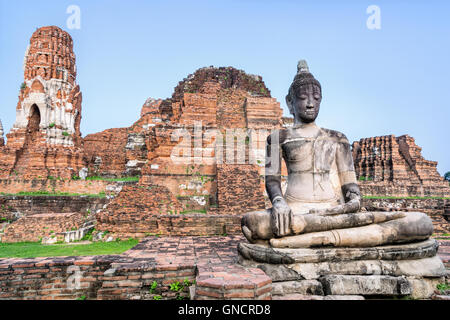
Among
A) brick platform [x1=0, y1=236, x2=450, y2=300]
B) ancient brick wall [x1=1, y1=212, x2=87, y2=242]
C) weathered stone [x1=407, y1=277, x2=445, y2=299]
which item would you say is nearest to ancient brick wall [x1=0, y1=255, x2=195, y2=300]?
brick platform [x1=0, y1=236, x2=450, y2=300]

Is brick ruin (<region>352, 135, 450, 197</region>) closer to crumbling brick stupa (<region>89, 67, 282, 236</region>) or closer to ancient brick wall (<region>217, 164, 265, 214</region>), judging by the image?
crumbling brick stupa (<region>89, 67, 282, 236</region>)

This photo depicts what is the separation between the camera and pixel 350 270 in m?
2.98

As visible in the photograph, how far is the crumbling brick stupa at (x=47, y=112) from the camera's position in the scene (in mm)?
15148

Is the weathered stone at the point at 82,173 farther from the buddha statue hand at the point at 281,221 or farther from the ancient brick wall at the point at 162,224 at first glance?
the buddha statue hand at the point at 281,221

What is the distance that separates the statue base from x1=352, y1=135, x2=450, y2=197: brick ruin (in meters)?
19.2

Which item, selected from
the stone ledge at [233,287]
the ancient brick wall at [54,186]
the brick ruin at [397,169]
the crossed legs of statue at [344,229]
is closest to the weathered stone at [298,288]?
the stone ledge at [233,287]

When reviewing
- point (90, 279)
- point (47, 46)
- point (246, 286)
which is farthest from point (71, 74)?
point (246, 286)

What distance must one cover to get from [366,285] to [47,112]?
18400 millimetres

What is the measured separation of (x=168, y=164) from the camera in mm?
11320

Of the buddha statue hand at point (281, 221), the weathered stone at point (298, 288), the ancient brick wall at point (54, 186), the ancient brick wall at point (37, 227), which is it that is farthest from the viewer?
the ancient brick wall at point (54, 186)

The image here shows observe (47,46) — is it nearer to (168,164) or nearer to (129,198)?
(168,164)

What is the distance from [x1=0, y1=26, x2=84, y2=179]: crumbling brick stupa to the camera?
49.7ft
